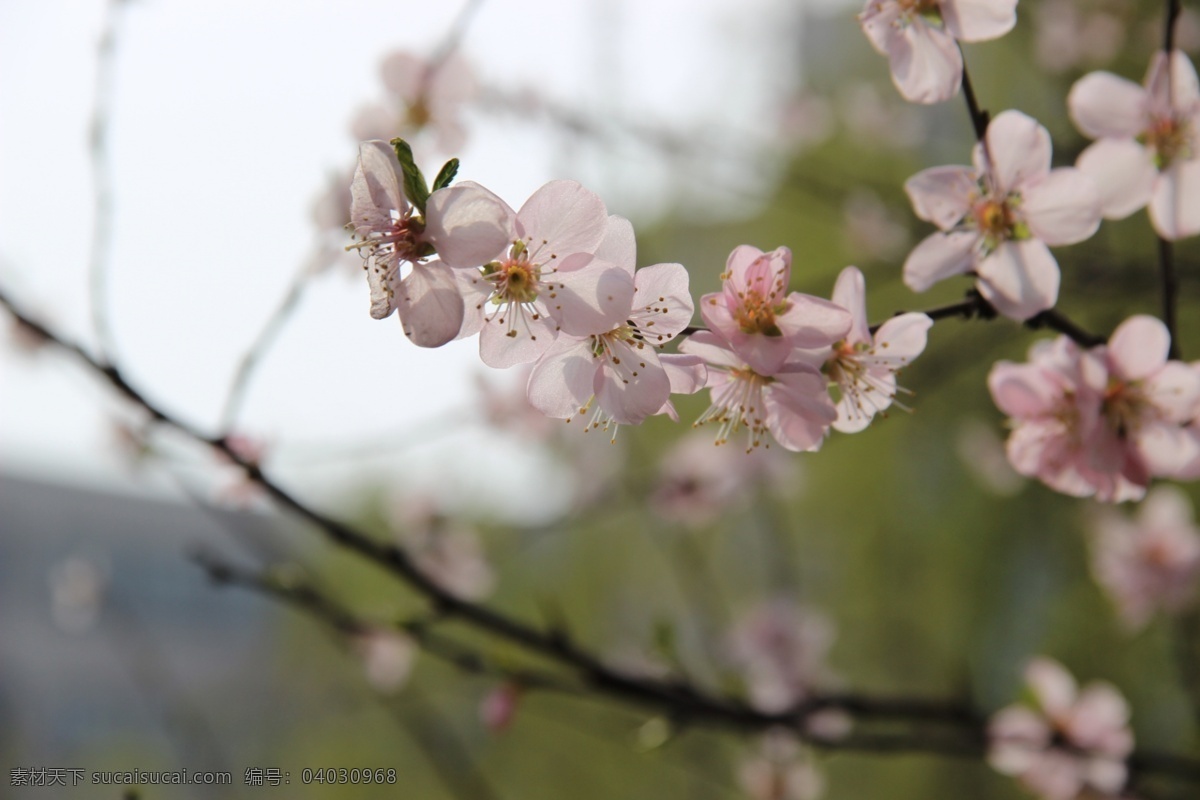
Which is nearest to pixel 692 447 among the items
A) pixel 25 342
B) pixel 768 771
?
pixel 768 771

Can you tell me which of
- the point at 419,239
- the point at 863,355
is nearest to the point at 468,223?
the point at 419,239

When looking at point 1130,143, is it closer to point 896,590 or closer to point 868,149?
point 896,590

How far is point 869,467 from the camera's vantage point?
6.99 meters

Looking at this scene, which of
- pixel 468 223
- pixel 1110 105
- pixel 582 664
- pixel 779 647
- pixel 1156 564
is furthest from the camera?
pixel 779 647

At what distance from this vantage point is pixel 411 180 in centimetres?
58

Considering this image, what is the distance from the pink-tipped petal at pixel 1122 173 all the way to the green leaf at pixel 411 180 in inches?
22.0

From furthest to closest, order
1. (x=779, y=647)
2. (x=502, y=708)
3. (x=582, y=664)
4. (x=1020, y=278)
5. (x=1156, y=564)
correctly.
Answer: (x=779, y=647)
(x=1156, y=564)
(x=502, y=708)
(x=582, y=664)
(x=1020, y=278)

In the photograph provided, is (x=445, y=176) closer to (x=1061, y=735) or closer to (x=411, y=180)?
(x=411, y=180)

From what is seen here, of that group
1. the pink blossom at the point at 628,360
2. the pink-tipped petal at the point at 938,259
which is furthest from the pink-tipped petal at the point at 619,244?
the pink-tipped petal at the point at 938,259

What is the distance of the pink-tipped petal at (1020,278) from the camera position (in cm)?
63

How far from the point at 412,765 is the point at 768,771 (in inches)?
211

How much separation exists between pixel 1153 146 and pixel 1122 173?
4 centimetres

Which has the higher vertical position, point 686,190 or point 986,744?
point 686,190

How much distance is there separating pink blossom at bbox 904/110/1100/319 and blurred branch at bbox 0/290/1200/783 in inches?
23.6
